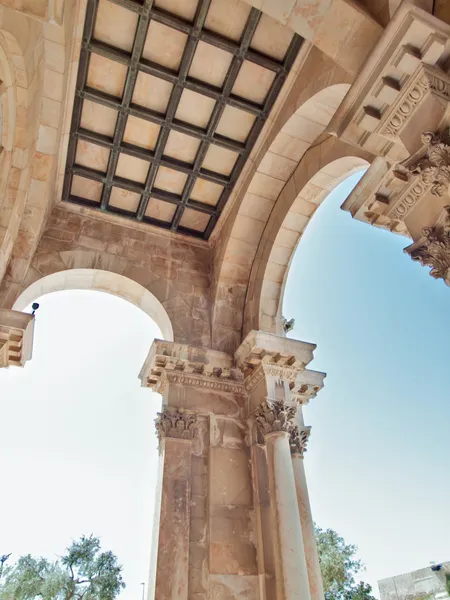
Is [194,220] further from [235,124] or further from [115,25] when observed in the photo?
[115,25]

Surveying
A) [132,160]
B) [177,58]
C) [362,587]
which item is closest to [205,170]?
[132,160]

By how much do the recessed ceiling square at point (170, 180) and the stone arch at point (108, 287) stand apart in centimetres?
221

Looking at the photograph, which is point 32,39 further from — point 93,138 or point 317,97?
point 317,97

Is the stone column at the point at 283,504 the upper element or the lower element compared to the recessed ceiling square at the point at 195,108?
lower

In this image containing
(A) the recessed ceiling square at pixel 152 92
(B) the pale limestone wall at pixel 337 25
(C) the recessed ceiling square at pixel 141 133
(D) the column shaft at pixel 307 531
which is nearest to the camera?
(B) the pale limestone wall at pixel 337 25

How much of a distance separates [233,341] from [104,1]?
21.2ft

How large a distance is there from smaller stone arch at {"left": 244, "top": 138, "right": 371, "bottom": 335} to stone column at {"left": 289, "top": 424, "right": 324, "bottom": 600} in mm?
2060

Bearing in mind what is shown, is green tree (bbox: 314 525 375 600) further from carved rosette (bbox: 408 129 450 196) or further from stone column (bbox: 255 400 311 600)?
carved rosette (bbox: 408 129 450 196)

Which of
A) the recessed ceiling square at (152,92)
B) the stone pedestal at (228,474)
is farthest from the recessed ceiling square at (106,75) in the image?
the stone pedestal at (228,474)

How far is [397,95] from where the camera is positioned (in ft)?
12.8

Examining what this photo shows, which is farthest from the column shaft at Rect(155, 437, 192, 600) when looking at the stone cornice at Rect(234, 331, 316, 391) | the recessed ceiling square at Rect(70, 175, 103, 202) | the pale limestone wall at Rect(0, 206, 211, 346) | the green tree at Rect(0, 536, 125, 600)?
the green tree at Rect(0, 536, 125, 600)

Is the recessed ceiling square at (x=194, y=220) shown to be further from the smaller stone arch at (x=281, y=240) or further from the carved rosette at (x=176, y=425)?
the carved rosette at (x=176, y=425)

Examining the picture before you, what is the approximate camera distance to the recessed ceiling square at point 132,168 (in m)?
9.72

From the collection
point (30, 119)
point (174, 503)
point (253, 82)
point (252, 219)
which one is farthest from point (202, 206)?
point (174, 503)
